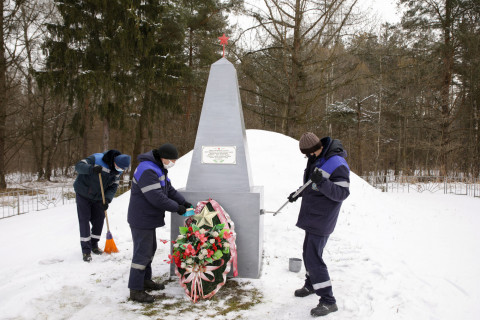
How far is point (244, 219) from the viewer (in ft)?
13.0

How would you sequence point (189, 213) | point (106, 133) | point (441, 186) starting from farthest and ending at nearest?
point (106, 133)
point (441, 186)
point (189, 213)

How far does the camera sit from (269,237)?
5762 millimetres

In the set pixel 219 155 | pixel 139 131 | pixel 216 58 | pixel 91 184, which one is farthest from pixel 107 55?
pixel 219 155

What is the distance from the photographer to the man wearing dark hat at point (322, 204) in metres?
3.02

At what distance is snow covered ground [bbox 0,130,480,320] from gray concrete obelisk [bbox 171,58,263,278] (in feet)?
1.80

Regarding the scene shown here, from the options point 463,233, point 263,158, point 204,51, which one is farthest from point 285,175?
point 204,51

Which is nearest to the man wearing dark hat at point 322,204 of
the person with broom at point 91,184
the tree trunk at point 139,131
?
the person with broom at point 91,184

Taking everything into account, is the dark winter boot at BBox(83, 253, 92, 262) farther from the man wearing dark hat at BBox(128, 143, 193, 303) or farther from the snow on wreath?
the snow on wreath

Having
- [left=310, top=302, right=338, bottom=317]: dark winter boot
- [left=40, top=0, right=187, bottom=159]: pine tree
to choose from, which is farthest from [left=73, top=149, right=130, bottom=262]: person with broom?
[left=40, top=0, right=187, bottom=159]: pine tree

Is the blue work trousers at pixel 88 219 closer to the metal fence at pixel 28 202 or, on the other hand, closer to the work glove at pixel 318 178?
the work glove at pixel 318 178

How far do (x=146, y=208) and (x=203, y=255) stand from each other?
2.72 ft

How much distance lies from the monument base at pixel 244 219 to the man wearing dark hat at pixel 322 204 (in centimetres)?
76

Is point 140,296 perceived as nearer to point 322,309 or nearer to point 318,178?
point 322,309

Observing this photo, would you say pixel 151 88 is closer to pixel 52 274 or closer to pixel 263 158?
pixel 263 158
